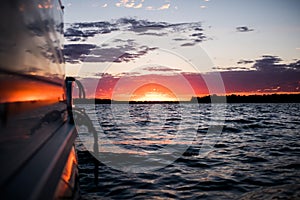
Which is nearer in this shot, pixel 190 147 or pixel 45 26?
pixel 45 26

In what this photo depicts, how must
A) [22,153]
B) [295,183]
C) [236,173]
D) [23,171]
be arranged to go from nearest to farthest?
[23,171], [22,153], [295,183], [236,173]

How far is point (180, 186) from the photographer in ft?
27.0

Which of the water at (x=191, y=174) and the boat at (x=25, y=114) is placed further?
the water at (x=191, y=174)

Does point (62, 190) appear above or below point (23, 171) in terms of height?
below

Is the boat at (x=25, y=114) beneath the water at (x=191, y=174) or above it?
above

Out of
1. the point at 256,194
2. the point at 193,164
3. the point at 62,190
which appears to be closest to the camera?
the point at 62,190

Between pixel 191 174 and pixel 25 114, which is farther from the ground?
pixel 25 114

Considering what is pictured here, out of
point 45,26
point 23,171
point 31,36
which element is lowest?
point 23,171

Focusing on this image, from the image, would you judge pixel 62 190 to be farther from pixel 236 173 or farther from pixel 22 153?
pixel 236 173

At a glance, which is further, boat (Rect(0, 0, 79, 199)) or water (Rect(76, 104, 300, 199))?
water (Rect(76, 104, 300, 199))

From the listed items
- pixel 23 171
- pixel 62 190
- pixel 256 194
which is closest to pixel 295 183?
pixel 256 194

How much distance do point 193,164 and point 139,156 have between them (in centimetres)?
274

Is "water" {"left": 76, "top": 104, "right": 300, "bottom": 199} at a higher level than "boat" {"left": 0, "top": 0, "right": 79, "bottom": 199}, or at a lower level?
lower

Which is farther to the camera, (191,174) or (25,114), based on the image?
(191,174)
